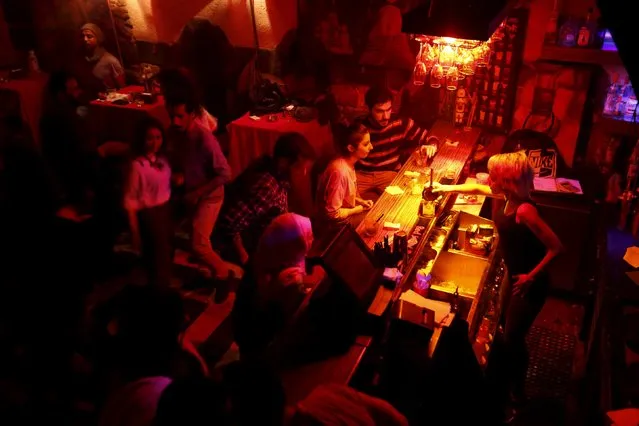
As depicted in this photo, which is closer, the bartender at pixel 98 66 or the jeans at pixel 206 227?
the jeans at pixel 206 227

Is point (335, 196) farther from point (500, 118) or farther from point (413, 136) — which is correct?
point (500, 118)

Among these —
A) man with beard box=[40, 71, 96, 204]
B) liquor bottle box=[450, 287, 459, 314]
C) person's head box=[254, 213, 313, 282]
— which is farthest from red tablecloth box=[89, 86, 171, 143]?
liquor bottle box=[450, 287, 459, 314]

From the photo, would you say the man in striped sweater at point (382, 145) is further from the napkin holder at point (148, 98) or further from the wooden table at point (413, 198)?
the napkin holder at point (148, 98)

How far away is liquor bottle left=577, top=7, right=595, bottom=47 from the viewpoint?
19.7ft

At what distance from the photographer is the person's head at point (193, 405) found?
2.26 m

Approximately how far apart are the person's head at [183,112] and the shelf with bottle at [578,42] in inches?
159

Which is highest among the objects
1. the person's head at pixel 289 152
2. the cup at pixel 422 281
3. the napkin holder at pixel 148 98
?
the person's head at pixel 289 152

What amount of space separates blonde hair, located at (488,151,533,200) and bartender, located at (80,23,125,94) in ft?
21.7

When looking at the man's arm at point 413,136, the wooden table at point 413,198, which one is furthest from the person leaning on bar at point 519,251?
the man's arm at point 413,136

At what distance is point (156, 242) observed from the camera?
4922 millimetres

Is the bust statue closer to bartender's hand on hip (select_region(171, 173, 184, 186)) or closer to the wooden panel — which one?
bartender's hand on hip (select_region(171, 173, 184, 186))

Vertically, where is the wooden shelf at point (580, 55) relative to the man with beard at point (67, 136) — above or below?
above

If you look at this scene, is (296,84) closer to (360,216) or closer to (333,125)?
(333,125)

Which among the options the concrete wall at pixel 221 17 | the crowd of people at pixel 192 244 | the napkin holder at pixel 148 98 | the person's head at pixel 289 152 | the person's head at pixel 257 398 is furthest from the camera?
the concrete wall at pixel 221 17
